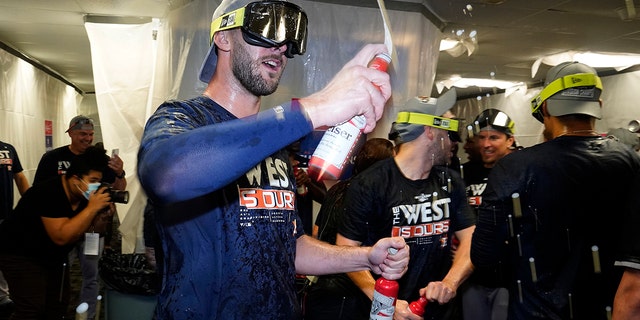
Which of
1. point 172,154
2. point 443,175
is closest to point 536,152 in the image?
point 443,175

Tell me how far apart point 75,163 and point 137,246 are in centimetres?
141

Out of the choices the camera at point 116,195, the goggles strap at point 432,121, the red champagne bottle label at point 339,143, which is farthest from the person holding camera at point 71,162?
the red champagne bottle label at point 339,143

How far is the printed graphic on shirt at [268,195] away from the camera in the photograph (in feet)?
4.77

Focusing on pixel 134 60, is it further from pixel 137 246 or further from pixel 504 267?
pixel 504 267

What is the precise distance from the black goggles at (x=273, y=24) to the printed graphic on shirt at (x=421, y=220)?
1.59 m

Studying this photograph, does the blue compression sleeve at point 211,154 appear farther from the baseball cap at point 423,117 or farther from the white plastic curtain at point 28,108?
the white plastic curtain at point 28,108

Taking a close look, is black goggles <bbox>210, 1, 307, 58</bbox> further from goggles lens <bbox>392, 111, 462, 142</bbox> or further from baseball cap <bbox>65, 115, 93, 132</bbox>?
baseball cap <bbox>65, 115, 93, 132</bbox>

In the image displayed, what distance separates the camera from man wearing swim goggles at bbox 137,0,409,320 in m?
1.04

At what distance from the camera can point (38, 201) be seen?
3.48 m

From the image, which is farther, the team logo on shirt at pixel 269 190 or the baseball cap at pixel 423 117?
the baseball cap at pixel 423 117

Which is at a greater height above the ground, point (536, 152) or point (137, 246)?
point (536, 152)

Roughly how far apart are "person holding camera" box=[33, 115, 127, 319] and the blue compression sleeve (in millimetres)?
4331

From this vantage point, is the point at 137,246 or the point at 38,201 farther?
the point at 137,246

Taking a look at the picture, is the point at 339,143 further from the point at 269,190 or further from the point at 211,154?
the point at 211,154
